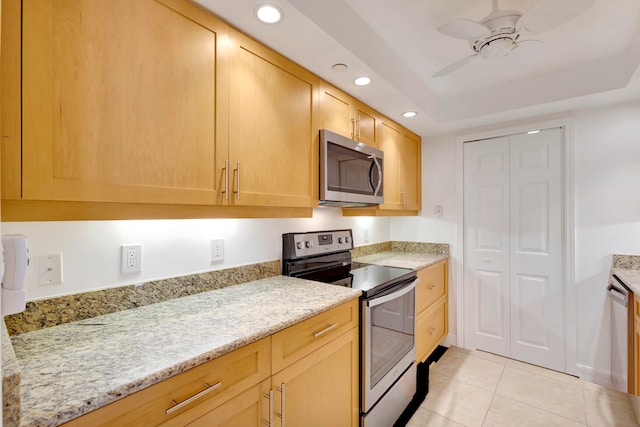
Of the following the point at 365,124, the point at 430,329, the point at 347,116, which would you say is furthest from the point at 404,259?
the point at 347,116

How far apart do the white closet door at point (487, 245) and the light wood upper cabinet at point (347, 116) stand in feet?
3.73

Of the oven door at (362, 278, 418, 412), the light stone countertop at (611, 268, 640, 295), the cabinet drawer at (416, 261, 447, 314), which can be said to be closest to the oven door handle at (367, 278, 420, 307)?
the oven door at (362, 278, 418, 412)

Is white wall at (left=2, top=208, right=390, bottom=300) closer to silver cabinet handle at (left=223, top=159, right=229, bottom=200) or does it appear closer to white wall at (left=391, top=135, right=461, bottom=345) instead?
silver cabinet handle at (left=223, top=159, right=229, bottom=200)

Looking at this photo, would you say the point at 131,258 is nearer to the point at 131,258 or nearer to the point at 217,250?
the point at 131,258

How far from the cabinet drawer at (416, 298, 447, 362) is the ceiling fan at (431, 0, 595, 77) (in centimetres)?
178

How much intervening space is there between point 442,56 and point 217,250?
1.89 m

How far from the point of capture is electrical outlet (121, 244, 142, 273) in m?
1.24

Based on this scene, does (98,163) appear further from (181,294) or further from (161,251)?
(181,294)

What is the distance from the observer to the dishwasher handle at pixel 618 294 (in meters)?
1.89

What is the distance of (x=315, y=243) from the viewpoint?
2102 mm

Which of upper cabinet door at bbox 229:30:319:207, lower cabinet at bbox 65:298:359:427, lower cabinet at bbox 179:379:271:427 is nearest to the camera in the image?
lower cabinet at bbox 65:298:359:427

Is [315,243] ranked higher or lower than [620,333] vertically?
higher

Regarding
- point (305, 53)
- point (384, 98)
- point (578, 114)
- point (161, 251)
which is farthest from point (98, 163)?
point (578, 114)

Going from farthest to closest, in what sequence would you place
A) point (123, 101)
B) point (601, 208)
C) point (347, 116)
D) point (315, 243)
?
1. point (601, 208)
2. point (315, 243)
3. point (347, 116)
4. point (123, 101)
